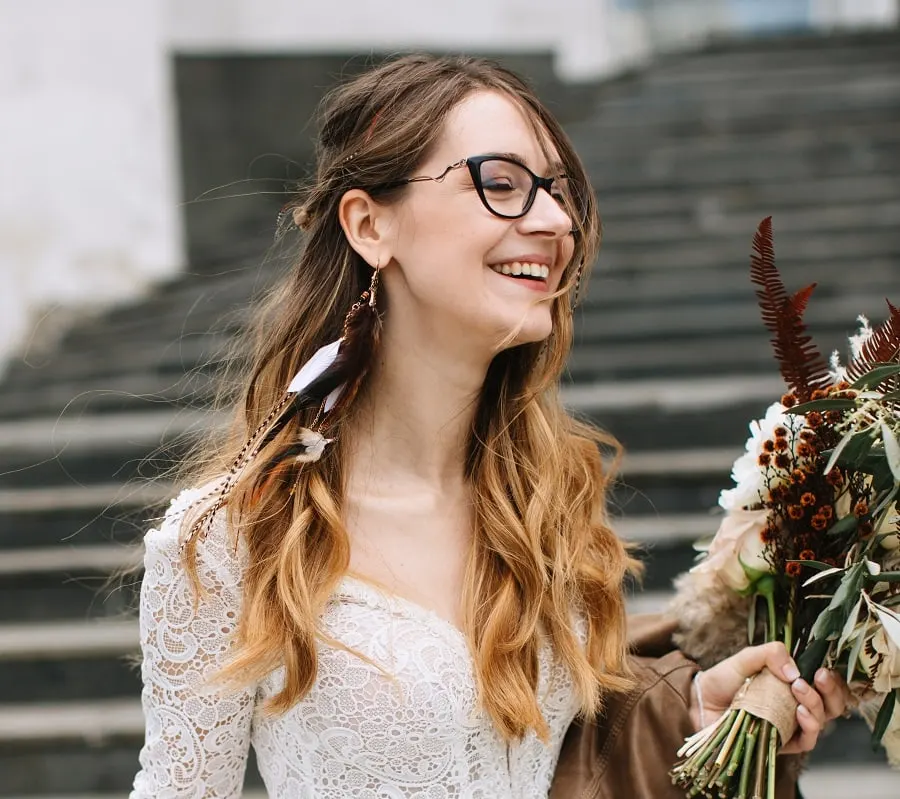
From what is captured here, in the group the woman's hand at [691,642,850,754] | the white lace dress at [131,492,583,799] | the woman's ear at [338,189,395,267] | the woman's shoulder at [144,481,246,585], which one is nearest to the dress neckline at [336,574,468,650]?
the white lace dress at [131,492,583,799]

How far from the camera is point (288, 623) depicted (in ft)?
5.00

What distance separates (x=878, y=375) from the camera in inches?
54.2

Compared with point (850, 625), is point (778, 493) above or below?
above

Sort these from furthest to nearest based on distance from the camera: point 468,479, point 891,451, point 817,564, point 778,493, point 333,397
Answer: point 468,479, point 333,397, point 778,493, point 817,564, point 891,451

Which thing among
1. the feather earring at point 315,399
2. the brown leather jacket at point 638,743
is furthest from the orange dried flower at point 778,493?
the feather earring at point 315,399

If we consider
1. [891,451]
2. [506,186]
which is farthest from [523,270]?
[891,451]

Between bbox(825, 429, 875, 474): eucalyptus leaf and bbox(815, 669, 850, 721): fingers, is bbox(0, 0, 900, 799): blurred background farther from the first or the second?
bbox(825, 429, 875, 474): eucalyptus leaf

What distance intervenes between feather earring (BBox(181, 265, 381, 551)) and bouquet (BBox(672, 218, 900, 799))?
59 cm

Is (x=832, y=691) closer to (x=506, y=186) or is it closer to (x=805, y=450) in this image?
(x=805, y=450)

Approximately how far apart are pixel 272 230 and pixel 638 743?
4.82 meters

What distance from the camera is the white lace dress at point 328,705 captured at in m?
1.52

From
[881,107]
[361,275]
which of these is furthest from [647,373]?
[361,275]

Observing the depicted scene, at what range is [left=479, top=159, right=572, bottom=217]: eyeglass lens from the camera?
159 cm

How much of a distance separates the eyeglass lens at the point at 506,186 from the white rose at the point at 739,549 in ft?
1.85
